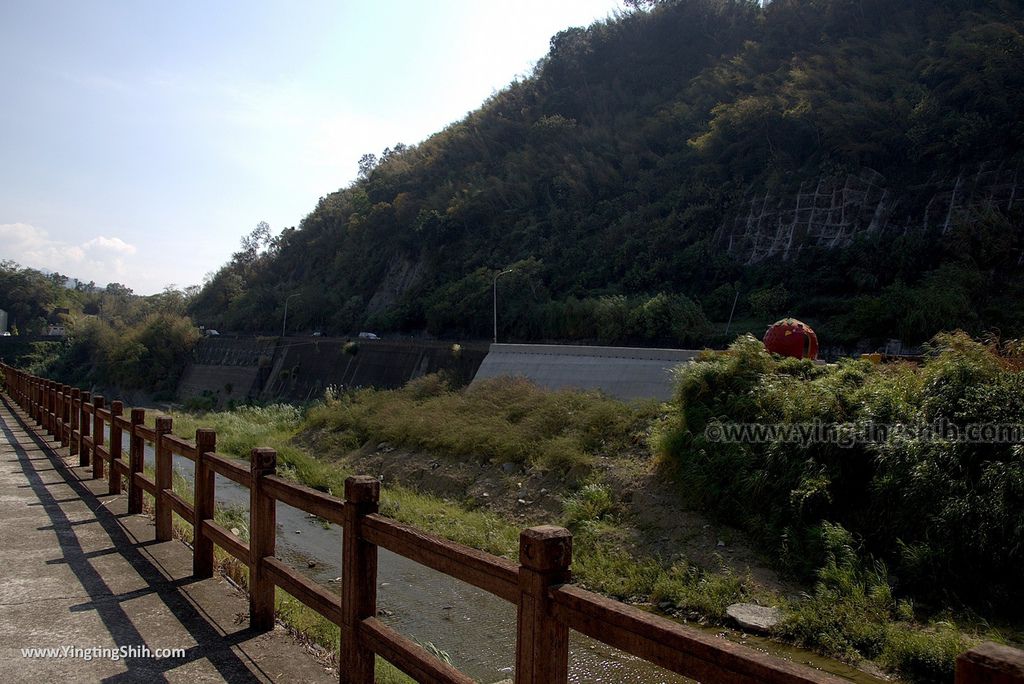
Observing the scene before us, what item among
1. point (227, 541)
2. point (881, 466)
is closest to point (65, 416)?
point (227, 541)

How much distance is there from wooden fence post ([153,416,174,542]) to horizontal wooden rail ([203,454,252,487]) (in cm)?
109

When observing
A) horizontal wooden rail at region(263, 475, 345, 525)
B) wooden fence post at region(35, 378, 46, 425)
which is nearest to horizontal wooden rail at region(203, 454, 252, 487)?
horizontal wooden rail at region(263, 475, 345, 525)

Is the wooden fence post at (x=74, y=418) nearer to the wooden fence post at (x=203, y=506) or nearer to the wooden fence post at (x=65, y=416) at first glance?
the wooden fence post at (x=65, y=416)

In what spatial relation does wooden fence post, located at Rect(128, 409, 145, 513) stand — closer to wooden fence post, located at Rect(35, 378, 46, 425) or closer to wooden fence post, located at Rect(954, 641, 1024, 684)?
wooden fence post, located at Rect(954, 641, 1024, 684)

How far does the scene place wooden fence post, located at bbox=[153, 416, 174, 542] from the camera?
6469 mm

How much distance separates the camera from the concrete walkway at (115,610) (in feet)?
13.4

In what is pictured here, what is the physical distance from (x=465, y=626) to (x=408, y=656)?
672cm

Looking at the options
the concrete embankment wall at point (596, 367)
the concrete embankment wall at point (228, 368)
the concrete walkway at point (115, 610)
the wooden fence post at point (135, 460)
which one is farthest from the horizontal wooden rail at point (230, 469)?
the concrete embankment wall at point (228, 368)

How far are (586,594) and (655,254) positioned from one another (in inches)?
1546

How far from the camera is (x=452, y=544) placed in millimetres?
2998

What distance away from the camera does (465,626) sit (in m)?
9.48

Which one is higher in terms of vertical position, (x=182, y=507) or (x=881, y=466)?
(x=182, y=507)

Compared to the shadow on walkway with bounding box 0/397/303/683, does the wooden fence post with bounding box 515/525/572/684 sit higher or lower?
higher

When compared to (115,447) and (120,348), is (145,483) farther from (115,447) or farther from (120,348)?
(120,348)
